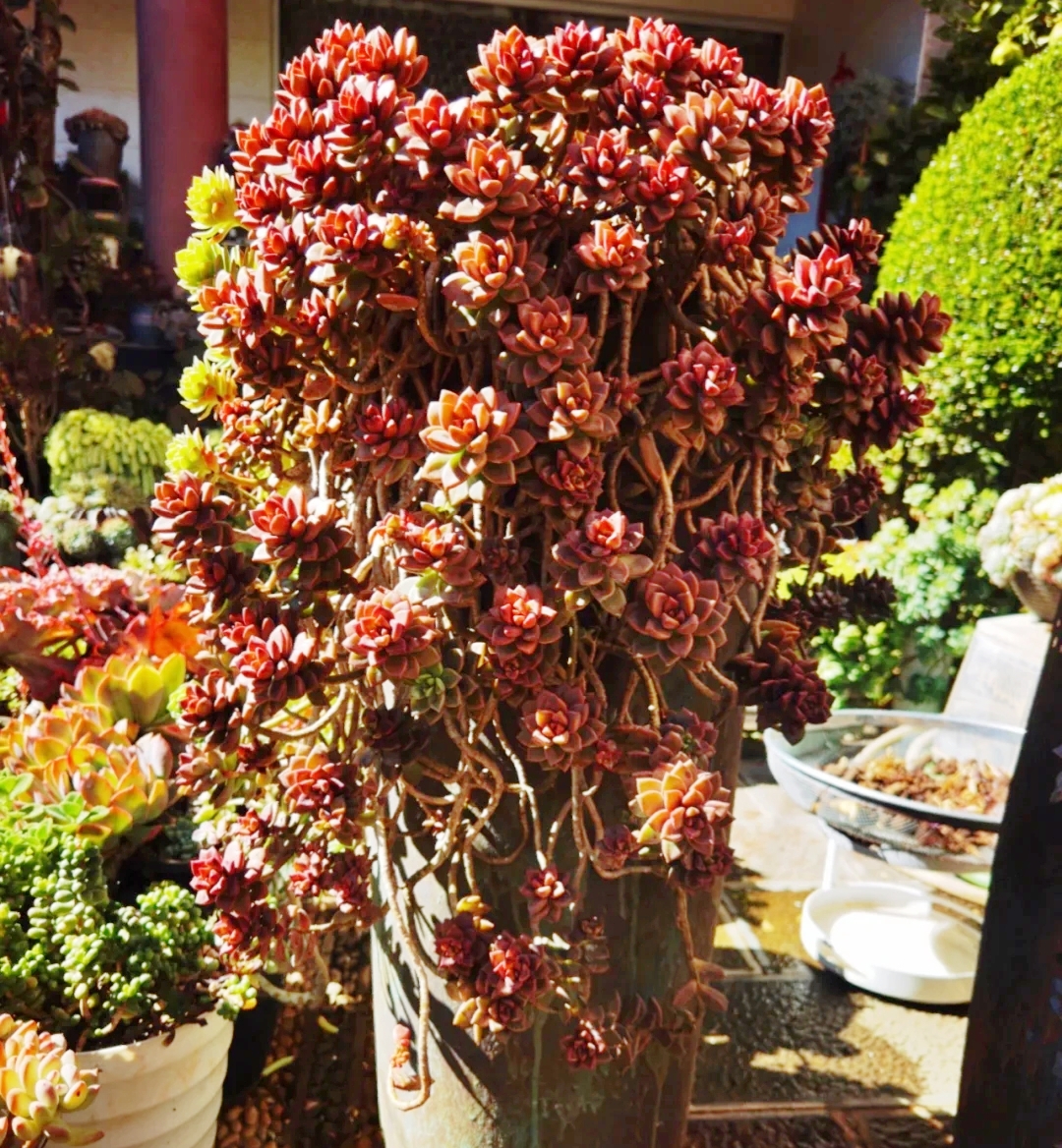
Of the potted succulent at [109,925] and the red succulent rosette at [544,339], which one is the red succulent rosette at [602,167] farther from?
the potted succulent at [109,925]

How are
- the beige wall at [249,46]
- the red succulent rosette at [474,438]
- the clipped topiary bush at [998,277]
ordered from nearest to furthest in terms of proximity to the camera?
the red succulent rosette at [474,438], the clipped topiary bush at [998,277], the beige wall at [249,46]

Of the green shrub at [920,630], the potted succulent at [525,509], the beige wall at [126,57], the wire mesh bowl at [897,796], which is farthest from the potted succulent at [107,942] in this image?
the beige wall at [126,57]

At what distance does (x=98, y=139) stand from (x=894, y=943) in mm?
5545

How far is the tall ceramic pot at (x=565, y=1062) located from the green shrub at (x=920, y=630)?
2.48m

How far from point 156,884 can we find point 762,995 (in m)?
1.16

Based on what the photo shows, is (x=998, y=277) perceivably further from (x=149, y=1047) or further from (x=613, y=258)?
(x=149, y=1047)

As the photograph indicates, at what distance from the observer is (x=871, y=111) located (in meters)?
5.73

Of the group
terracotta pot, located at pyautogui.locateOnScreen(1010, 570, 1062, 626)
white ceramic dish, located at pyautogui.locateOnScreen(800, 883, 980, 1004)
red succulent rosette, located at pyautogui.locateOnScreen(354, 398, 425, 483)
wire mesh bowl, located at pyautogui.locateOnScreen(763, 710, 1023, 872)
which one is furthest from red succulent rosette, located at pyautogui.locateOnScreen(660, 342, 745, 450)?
terracotta pot, located at pyautogui.locateOnScreen(1010, 570, 1062, 626)

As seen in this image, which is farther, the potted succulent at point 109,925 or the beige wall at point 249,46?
the beige wall at point 249,46

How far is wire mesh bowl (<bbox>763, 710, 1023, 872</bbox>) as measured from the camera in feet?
5.93

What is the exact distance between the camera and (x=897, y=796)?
201 cm

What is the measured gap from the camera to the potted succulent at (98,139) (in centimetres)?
536

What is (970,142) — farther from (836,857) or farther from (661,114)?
(661,114)

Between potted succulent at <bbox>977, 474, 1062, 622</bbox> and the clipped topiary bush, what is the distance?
0.49m
